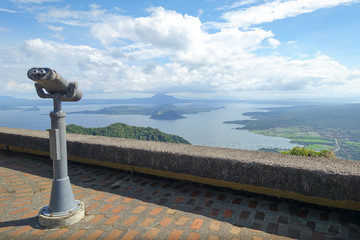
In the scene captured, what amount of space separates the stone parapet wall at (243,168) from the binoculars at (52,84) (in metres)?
1.57

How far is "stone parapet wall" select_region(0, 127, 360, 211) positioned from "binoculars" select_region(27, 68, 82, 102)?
1566mm

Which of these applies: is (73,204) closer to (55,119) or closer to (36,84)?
(55,119)

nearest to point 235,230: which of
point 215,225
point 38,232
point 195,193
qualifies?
point 215,225

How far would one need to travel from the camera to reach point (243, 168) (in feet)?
9.97

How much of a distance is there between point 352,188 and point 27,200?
13.7 feet

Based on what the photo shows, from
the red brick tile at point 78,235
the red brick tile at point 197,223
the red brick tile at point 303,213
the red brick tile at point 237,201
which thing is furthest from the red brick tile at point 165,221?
the red brick tile at point 303,213

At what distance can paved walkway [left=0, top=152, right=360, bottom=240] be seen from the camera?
2289mm

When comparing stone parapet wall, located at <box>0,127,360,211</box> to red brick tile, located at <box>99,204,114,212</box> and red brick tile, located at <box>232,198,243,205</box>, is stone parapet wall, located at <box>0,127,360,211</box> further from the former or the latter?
red brick tile, located at <box>99,204,114,212</box>

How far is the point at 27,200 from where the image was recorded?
3.06 meters

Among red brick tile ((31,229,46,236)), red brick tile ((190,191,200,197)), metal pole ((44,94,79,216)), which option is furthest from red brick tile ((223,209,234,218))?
red brick tile ((31,229,46,236))

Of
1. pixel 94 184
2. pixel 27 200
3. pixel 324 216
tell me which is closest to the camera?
pixel 324 216

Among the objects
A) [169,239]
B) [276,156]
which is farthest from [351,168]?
[169,239]

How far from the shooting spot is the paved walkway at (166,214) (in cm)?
229

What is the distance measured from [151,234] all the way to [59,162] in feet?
4.48
